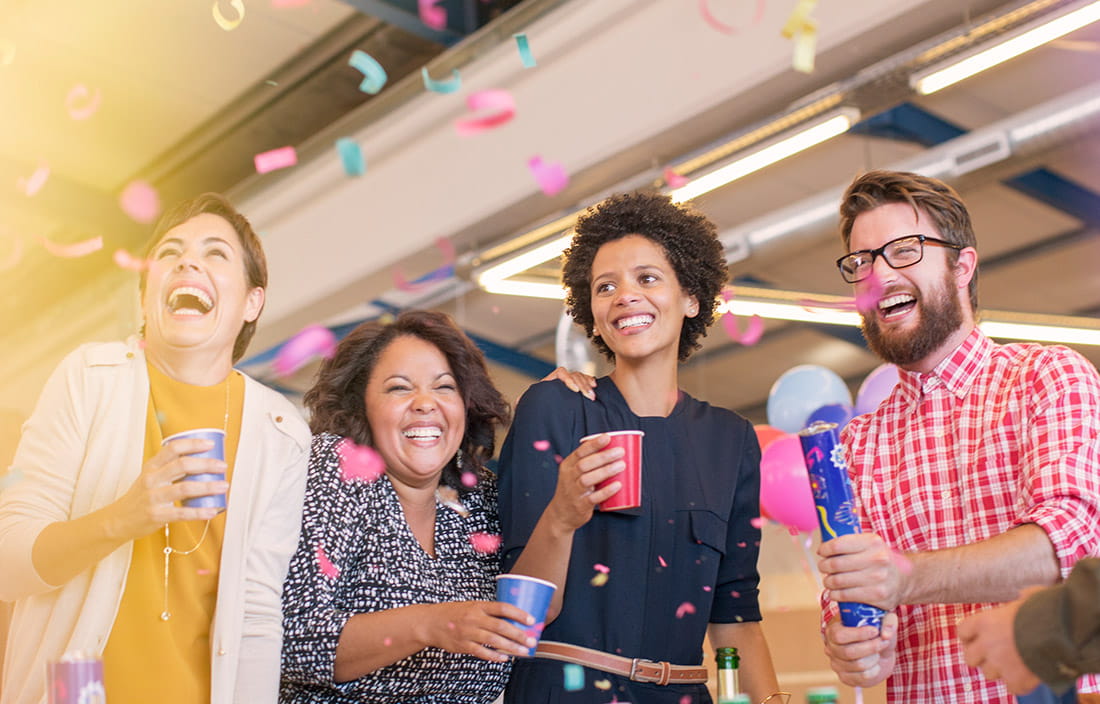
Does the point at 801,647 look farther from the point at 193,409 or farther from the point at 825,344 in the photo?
the point at 193,409

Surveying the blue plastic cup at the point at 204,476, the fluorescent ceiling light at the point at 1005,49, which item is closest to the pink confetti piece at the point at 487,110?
the fluorescent ceiling light at the point at 1005,49

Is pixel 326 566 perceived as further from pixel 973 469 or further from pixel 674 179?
pixel 674 179

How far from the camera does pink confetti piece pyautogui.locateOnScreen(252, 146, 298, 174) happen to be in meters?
6.02

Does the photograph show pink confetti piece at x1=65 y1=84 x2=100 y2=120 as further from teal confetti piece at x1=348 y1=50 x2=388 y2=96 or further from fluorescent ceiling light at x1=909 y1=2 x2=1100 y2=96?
fluorescent ceiling light at x1=909 y1=2 x2=1100 y2=96

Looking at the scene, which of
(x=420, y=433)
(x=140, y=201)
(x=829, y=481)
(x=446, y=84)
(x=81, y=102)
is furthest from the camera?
(x=140, y=201)

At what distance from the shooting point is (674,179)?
4336 millimetres

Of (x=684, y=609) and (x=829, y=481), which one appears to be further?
(x=684, y=609)

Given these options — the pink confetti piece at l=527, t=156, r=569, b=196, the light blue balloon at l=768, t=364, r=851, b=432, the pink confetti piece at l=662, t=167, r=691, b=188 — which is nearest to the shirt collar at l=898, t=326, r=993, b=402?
the light blue balloon at l=768, t=364, r=851, b=432

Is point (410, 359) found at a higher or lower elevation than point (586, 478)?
higher

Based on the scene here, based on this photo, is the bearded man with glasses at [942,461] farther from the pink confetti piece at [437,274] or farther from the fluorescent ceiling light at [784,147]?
the pink confetti piece at [437,274]

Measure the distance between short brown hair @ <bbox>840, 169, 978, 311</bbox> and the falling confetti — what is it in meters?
3.50

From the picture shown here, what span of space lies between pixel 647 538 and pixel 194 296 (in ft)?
3.04

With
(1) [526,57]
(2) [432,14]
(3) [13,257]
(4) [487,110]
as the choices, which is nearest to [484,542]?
(1) [526,57]

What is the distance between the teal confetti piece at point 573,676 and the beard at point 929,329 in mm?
785
